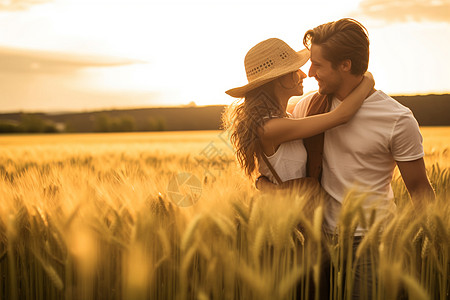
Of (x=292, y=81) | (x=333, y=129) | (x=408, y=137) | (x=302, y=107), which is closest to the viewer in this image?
(x=408, y=137)

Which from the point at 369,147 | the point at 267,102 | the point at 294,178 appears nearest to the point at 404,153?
the point at 369,147

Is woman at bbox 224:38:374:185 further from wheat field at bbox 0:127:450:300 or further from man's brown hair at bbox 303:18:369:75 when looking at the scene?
wheat field at bbox 0:127:450:300

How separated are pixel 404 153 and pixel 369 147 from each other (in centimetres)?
15

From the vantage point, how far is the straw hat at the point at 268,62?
2049 millimetres

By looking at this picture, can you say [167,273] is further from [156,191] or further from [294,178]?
[294,178]

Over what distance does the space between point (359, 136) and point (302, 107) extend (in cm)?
48

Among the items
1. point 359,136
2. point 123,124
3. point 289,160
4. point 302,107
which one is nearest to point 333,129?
point 359,136

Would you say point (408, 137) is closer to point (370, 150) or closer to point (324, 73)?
point (370, 150)

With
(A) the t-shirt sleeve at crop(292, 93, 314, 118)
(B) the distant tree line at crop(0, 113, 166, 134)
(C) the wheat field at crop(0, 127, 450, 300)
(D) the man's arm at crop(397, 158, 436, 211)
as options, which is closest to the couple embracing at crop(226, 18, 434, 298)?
(D) the man's arm at crop(397, 158, 436, 211)

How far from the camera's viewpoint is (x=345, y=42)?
1916 millimetres

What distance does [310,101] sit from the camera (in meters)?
2.26

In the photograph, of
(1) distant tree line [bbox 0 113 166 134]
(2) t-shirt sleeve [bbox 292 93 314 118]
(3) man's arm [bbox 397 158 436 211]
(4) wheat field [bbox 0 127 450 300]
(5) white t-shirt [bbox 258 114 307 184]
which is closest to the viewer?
(4) wheat field [bbox 0 127 450 300]

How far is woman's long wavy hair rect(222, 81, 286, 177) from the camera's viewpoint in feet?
6.70

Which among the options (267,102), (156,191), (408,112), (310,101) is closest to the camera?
(156,191)
